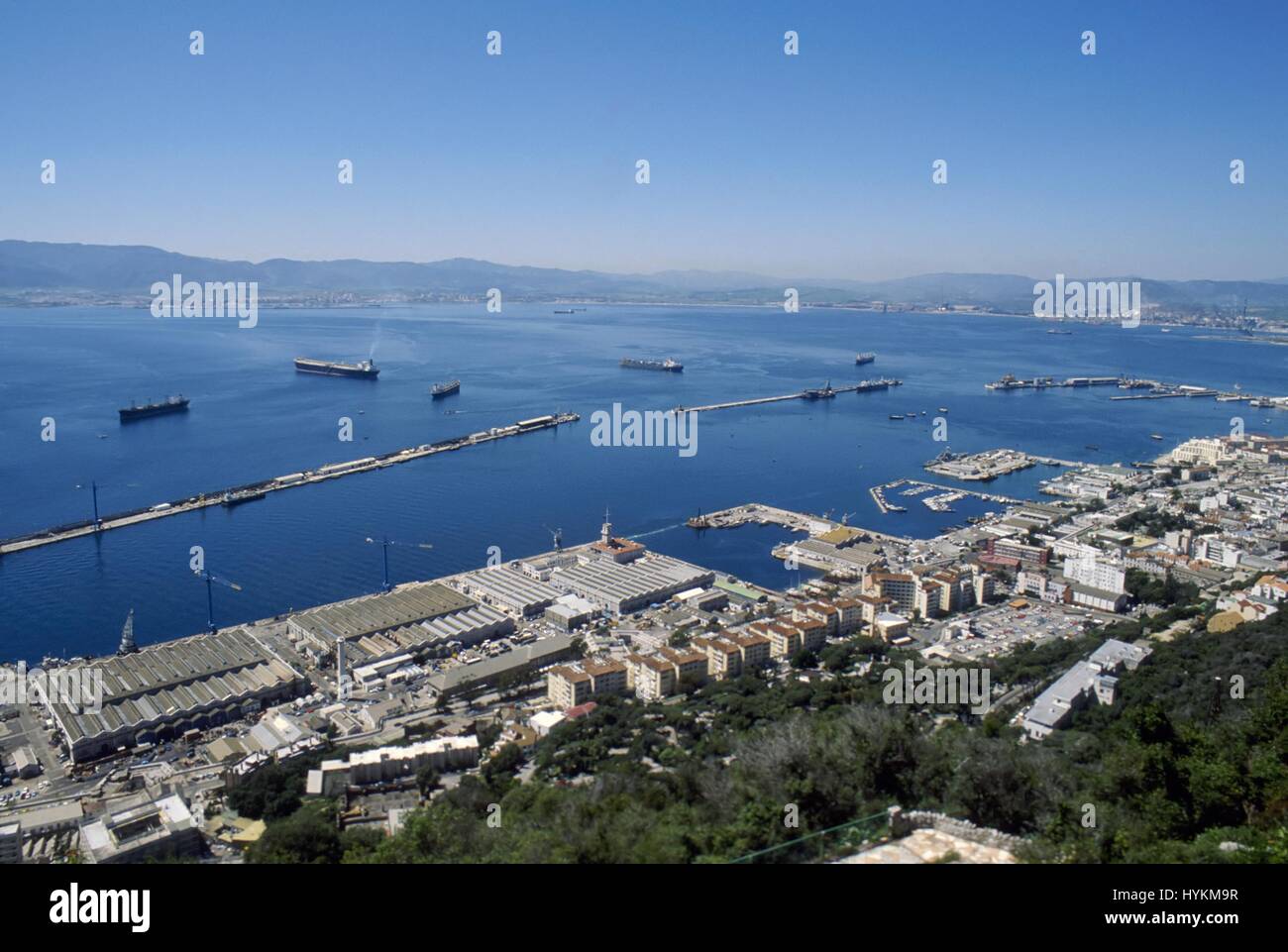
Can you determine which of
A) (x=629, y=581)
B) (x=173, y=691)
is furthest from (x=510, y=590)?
(x=173, y=691)

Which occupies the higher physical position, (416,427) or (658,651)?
(416,427)

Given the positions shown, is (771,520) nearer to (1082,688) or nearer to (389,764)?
(1082,688)

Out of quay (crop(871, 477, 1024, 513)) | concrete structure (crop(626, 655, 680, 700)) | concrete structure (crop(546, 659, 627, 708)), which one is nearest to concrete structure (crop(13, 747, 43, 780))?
concrete structure (crop(546, 659, 627, 708))

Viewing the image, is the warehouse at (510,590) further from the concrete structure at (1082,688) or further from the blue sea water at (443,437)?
the concrete structure at (1082,688)

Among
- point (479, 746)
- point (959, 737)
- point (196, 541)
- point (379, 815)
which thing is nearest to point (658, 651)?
point (479, 746)

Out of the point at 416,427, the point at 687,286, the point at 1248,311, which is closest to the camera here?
the point at 416,427

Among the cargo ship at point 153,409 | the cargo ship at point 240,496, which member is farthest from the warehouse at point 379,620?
the cargo ship at point 153,409
